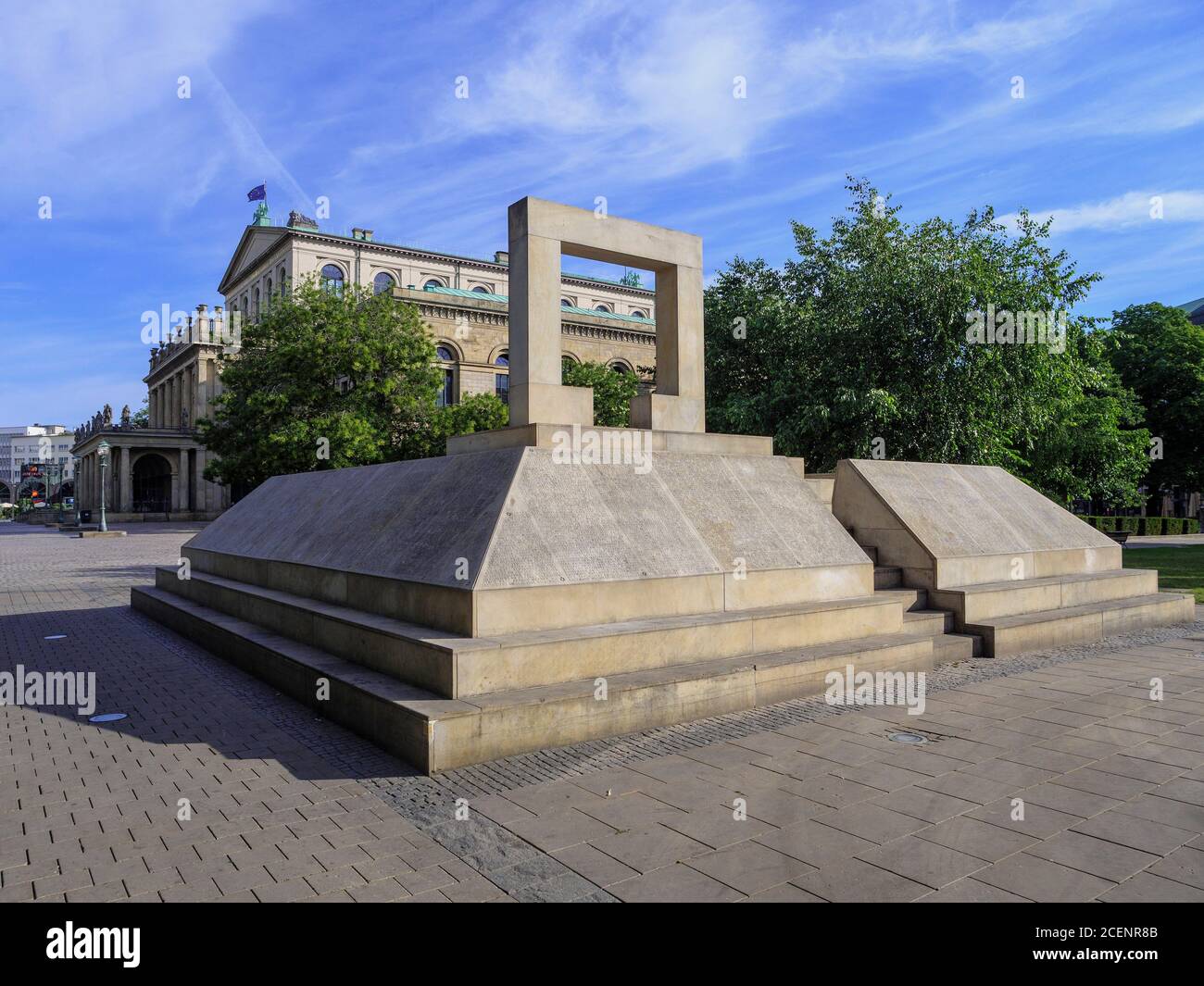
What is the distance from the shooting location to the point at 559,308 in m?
9.05

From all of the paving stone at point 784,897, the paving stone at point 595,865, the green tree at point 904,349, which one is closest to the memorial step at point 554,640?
the paving stone at point 595,865

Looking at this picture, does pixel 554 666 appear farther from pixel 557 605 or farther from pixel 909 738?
pixel 909 738

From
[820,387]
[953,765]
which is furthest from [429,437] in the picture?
[953,765]

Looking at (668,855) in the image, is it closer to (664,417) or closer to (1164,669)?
(664,417)

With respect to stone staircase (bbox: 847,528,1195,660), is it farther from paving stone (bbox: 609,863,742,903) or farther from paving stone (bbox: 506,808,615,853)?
paving stone (bbox: 609,863,742,903)

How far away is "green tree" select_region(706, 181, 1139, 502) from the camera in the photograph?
17.9 meters

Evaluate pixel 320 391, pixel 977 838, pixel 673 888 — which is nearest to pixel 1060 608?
pixel 977 838

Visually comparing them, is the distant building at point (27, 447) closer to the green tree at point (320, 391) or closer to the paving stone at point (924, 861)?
the green tree at point (320, 391)

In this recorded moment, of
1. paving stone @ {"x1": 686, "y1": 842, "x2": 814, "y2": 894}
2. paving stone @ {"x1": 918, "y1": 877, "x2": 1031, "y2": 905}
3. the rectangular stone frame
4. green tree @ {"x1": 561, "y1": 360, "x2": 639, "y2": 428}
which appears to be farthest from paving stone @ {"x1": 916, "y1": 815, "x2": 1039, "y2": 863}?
green tree @ {"x1": 561, "y1": 360, "x2": 639, "y2": 428}

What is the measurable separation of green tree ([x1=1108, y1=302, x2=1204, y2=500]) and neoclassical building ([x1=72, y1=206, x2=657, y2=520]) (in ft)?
99.0

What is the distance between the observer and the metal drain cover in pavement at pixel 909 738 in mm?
6328

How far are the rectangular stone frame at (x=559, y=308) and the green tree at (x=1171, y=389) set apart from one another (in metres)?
45.4

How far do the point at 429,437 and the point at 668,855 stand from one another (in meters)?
27.1
